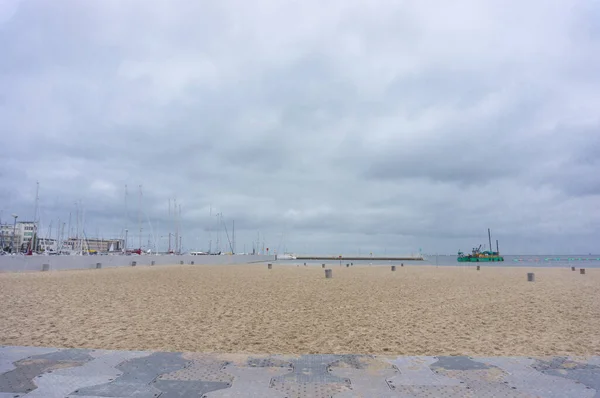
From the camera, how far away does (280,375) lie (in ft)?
18.6

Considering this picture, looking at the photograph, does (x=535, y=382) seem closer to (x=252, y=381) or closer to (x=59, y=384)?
(x=252, y=381)

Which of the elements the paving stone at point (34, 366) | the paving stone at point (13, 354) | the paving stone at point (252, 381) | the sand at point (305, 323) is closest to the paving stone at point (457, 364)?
the sand at point (305, 323)

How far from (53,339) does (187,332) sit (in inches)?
107

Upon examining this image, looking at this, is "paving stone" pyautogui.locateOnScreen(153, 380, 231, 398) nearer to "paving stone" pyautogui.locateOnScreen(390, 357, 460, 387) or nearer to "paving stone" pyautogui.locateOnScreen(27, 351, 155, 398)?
"paving stone" pyautogui.locateOnScreen(27, 351, 155, 398)

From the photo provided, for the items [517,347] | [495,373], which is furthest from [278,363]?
[517,347]

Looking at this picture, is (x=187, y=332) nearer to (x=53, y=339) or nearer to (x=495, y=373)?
(x=53, y=339)

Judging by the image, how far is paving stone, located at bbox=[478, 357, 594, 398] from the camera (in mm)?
4992

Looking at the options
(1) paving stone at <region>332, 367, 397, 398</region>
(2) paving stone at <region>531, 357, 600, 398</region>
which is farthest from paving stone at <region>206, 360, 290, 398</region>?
(2) paving stone at <region>531, 357, 600, 398</region>

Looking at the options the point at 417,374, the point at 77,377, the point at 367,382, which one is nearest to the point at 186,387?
the point at 77,377

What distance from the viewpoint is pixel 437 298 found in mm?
17484

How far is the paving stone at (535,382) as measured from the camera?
4.99 metres

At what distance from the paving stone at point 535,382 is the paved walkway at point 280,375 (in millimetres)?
12

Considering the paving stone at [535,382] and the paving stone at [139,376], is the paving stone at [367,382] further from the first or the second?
the paving stone at [139,376]

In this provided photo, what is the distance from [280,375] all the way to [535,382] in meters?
3.40
